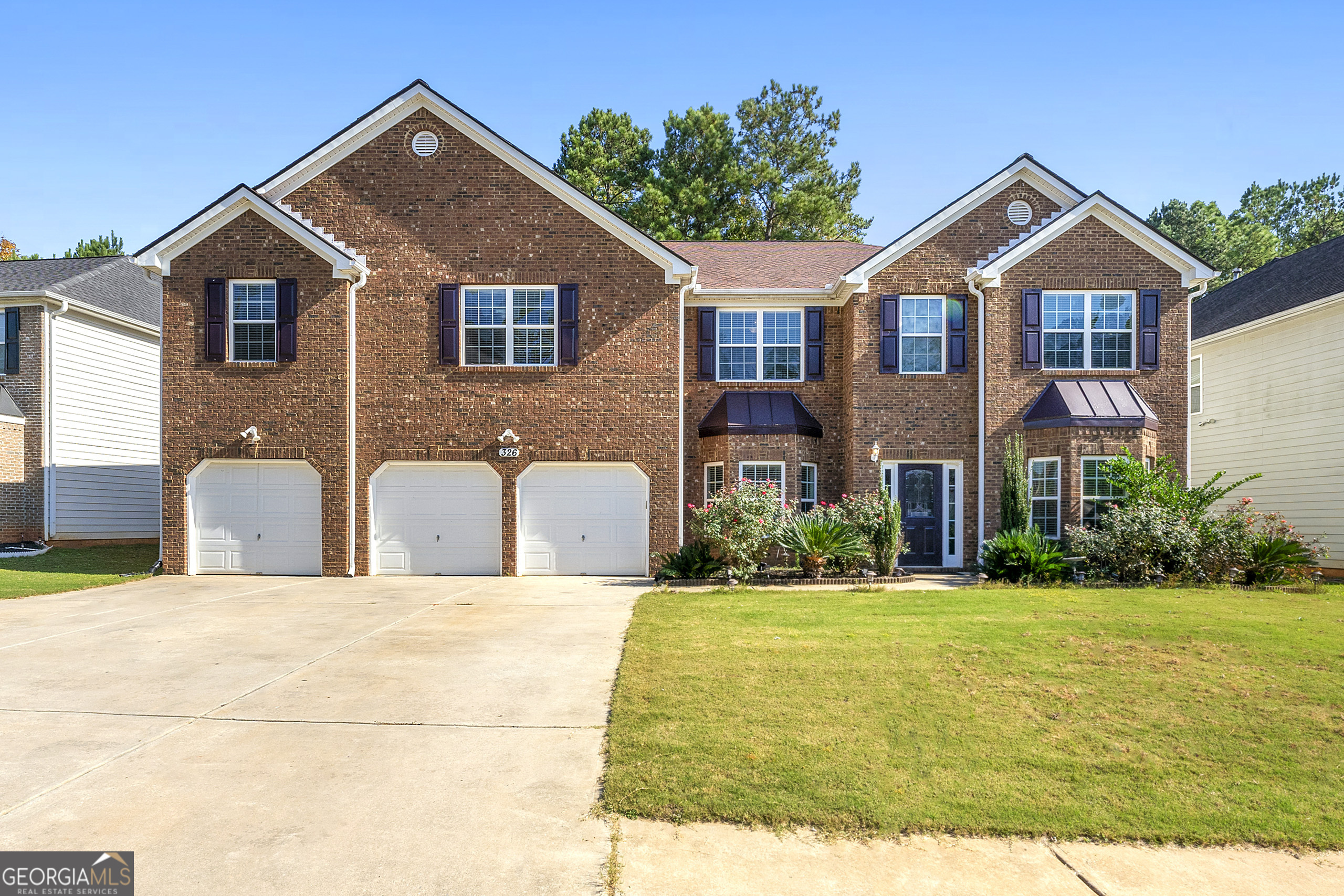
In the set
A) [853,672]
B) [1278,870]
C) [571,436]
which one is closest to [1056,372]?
[571,436]

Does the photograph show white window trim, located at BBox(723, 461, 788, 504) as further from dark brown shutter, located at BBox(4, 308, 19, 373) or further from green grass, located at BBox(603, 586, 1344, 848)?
dark brown shutter, located at BBox(4, 308, 19, 373)

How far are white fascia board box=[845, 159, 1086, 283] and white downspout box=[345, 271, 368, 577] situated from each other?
33.4ft

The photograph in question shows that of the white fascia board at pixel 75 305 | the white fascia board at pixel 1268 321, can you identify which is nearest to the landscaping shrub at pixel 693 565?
the white fascia board at pixel 1268 321

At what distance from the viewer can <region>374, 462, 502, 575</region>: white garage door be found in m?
16.5

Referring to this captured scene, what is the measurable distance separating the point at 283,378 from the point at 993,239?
1512cm

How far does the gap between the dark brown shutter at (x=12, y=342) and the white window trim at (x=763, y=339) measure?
16832mm

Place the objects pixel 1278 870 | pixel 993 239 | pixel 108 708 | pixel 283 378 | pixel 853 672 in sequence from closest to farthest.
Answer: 1. pixel 1278 870
2. pixel 108 708
3. pixel 853 672
4. pixel 283 378
5. pixel 993 239

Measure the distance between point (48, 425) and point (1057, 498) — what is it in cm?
2304

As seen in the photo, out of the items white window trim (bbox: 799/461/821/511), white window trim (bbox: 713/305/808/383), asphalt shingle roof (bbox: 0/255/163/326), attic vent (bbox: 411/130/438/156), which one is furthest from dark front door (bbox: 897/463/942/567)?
asphalt shingle roof (bbox: 0/255/163/326)

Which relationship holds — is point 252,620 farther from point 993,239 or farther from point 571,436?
point 993,239

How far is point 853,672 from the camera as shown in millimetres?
7406

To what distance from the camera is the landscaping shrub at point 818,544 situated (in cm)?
1433

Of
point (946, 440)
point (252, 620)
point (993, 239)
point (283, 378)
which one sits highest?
point (993, 239)

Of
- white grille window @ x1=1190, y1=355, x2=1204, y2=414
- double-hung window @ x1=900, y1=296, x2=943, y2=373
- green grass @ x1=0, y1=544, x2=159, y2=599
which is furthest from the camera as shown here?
white grille window @ x1=1190, y1=355, x2=1204, y2=414
